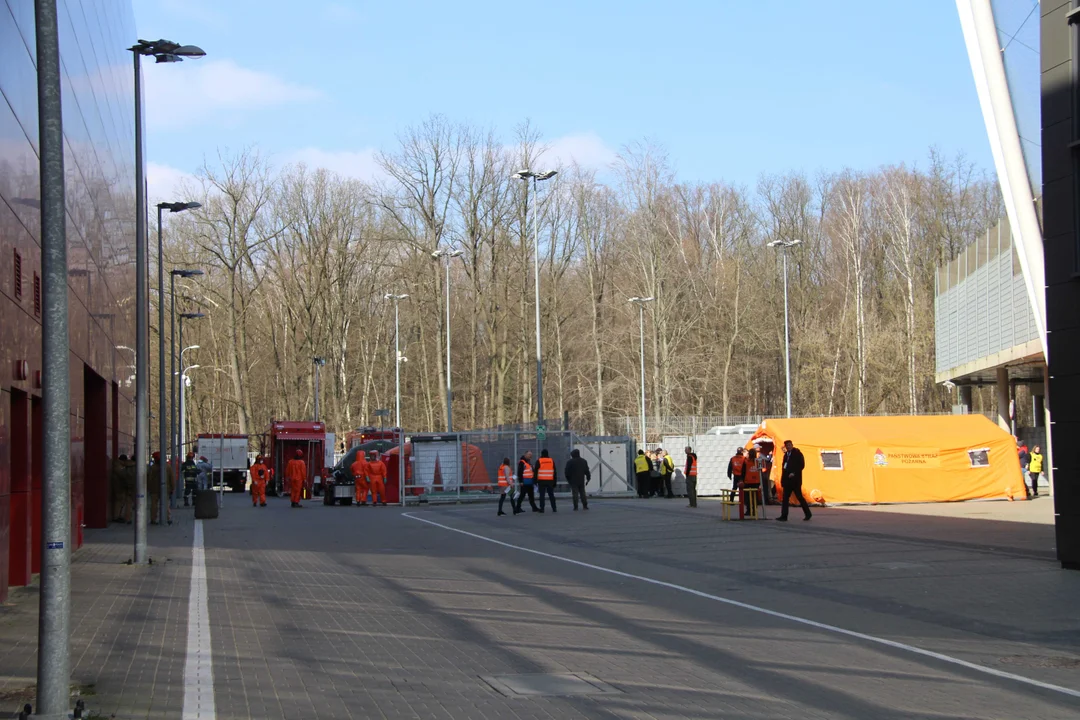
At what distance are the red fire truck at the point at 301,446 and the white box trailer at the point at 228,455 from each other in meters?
8.53

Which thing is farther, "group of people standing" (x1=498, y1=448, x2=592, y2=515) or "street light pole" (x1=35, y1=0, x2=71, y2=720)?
"group of people standing" (x1=498, y1=448, x2=592, y2=515)

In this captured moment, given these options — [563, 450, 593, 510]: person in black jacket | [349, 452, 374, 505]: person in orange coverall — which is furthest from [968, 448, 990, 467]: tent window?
[349, 452, 374, 505]: person in orange coverall

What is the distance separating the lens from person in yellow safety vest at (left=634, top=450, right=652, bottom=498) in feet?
126

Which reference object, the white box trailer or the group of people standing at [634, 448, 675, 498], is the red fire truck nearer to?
the white box trailer

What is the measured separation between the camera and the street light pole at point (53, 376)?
7.22 meters

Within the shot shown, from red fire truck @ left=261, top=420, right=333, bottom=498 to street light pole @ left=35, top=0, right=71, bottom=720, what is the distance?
41.1 m

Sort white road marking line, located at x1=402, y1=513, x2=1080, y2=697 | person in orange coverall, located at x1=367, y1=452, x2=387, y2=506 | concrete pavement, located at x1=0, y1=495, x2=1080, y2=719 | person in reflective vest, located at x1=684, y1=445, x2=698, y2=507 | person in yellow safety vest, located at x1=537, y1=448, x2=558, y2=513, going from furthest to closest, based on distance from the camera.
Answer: person in orange coverall, located at x1=367, y1=452, x2=387, y2=506, person in reflective vest, located at x1=684, y1=445, x2=698, y2=507, person in yellow safety vest, located at x1=537, y1=448, x2=558, y2=513, white road marking line, located at x1=402, y1=513, x2=1080, y2=697, concrete pavement, located at x1=0, y1=495, x2=1080, y2=719

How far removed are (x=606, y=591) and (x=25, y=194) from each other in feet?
29.6

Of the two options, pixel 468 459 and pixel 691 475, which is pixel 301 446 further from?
pixel 691 475

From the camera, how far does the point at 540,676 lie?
861 centimetres

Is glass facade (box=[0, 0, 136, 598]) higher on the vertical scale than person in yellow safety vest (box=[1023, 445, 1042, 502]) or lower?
higher

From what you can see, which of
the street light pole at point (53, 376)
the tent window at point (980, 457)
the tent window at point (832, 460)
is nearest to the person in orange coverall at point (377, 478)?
the tent window at point (832, 460)

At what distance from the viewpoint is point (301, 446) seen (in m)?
48.7

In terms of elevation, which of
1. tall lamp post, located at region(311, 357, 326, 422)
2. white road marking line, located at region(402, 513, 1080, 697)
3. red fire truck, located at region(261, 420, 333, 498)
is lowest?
white road marking line, located at region(402, 513, 1080, 697)
